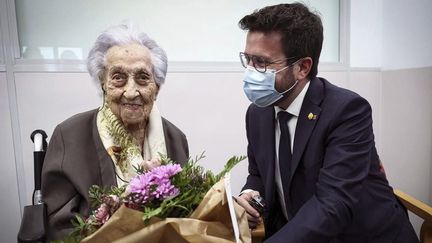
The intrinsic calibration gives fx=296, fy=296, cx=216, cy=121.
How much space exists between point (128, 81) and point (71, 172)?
1.22ft

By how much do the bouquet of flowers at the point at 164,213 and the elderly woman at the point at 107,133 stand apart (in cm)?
38

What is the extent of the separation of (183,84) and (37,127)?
871 mm

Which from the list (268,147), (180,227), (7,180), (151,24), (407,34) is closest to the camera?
(180,227)

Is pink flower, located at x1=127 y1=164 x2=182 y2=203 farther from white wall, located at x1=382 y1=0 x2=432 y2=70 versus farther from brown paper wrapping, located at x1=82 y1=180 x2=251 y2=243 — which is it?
white wall, located at x1=382 y1=0 x2=432 y2=70

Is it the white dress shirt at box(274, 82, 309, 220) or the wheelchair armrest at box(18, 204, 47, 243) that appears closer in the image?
the wheelchair armrest at box(18, 204, 47, 243)

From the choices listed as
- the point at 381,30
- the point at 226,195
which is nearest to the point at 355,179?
the point at 226,195

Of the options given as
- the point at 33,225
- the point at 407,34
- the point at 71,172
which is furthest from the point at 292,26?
the point at 407,34

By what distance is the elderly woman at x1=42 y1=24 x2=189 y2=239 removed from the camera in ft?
3.39

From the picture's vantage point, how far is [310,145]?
1.01 metres

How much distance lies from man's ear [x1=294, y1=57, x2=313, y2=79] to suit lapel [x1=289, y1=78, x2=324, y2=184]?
2.7 inches

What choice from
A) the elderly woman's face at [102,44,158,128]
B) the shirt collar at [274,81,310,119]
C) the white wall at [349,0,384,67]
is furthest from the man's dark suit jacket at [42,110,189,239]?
the white wall at [349,0,384,67]

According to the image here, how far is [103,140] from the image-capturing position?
3.55ft

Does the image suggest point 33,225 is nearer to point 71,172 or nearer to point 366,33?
point 71,172

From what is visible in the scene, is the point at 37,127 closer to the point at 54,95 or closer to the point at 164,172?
the point at 54,95
